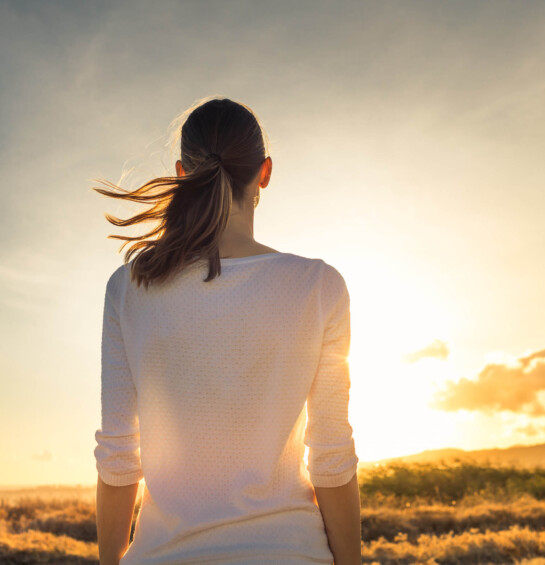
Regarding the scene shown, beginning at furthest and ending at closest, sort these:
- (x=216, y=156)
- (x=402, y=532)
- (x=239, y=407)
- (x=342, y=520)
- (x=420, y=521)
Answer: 1. (x=420, y=521)
2. (x=402, y=532)
3. (x=216, y=156)
4. (x=342, y=520)
5. (x=239, y=407)

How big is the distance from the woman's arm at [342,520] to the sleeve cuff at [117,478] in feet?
2.03

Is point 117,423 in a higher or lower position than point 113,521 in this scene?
higher

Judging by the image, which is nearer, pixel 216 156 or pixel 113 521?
pixel 113 521

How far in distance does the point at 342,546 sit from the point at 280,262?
0.90 m

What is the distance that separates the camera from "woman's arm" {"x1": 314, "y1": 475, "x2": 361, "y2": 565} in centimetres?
172

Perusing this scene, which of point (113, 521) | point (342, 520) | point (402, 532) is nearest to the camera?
point (342, 520)

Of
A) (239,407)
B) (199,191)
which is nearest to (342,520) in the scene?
(239,407)

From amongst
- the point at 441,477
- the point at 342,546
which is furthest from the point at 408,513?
the point at 342,546

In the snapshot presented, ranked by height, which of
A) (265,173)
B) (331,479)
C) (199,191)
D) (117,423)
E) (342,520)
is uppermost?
(265,173)

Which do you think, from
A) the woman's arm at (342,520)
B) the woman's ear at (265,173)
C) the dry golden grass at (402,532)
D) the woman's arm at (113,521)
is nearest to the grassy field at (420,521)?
the dry golden grass at (402,532)

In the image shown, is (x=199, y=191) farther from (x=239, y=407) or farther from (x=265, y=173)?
(x=239, y=407)

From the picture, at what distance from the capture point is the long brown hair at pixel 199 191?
5.83 ft

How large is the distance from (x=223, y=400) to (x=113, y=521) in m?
0.64

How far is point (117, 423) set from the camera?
6.18 ft
